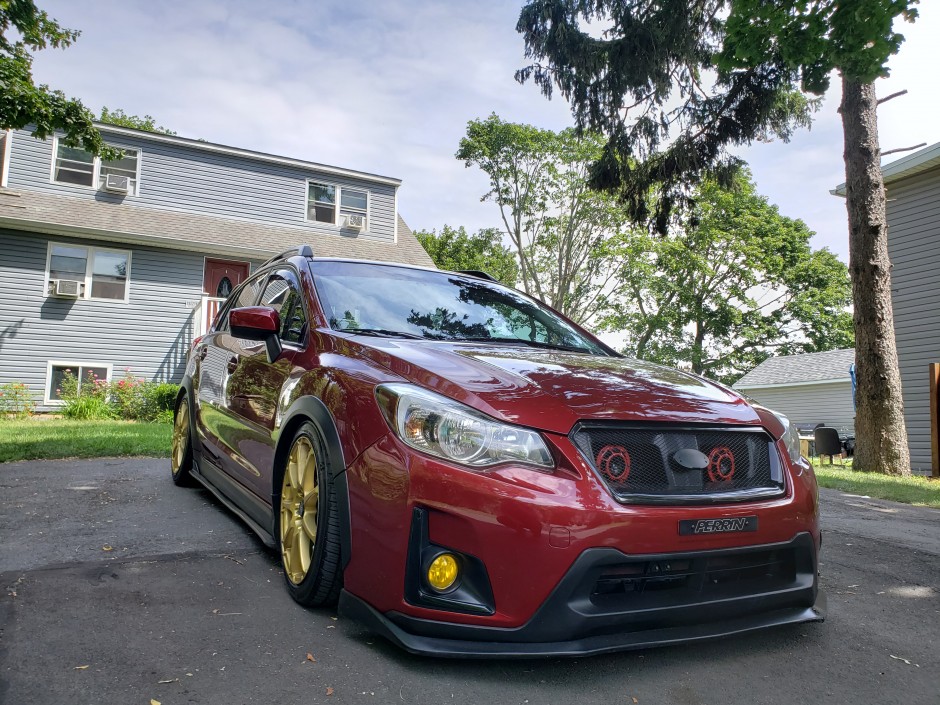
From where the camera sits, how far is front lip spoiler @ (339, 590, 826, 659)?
7.36ft

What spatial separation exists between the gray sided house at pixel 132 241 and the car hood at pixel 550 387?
1543 cm

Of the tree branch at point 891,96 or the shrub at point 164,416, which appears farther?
the shrub at point 164,416

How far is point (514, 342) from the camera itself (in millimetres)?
3734

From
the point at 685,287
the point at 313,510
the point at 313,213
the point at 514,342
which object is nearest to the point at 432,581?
the point at 313,510

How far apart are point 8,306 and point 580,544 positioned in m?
17.7

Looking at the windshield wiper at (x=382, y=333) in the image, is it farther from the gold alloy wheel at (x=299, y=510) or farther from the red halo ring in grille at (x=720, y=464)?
the red halo ring in grille at (x=720, y=464)

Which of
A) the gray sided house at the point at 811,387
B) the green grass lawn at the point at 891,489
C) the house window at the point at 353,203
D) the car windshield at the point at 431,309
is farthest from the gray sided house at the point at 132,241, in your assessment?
the gray sided house at the point at 811,387

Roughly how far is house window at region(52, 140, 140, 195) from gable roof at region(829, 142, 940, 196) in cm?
1700

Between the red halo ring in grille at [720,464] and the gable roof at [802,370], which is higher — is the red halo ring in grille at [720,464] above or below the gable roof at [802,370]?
below

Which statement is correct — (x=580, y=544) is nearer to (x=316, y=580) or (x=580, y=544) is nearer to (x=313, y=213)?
(x=316, y=580)

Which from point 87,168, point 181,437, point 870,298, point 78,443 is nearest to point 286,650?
point 181,437

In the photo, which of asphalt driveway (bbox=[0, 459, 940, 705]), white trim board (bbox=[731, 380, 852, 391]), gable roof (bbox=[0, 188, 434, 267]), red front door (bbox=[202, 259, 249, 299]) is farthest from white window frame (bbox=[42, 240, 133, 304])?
white trim board (bbox=[731, 380, 852, 391])

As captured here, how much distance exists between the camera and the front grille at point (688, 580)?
230 centimetres

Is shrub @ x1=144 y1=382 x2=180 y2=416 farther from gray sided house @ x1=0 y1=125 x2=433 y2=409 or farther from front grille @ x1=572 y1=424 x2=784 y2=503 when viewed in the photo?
front grille @ x1=572 y1=424 x2=784 y2=503
